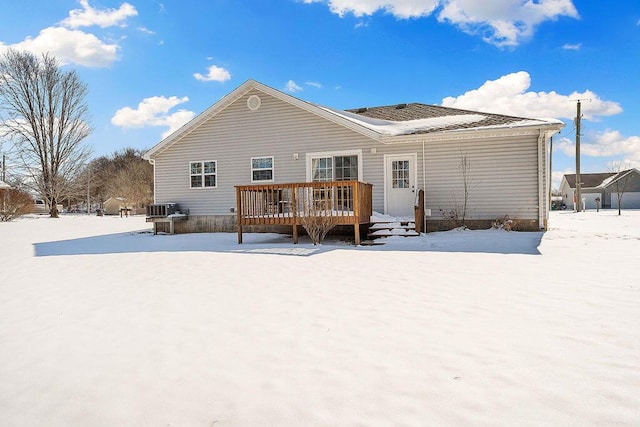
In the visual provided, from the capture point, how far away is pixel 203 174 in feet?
46.6

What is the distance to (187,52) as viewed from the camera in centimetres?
1340


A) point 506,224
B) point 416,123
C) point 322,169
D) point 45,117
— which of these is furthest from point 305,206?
point 45,117

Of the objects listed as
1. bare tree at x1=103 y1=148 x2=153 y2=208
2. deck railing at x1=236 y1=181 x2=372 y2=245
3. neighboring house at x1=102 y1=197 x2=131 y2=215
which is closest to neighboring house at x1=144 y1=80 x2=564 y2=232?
deck railing at x1=236 y1=181 x2=372 y2=245

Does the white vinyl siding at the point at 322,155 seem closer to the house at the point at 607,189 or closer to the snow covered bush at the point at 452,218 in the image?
the snow covered bush at the point at 452,218

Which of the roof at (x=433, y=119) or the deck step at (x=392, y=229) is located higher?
the roof at (x=433, y=119)

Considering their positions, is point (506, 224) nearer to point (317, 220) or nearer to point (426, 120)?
point (426, 120)

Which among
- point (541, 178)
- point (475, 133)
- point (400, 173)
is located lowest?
point (541, 178)

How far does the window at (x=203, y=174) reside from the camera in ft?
46.3

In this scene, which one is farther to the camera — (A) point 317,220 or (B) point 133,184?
(B) point 133,184

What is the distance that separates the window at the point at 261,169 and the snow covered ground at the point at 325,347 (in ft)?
25.3

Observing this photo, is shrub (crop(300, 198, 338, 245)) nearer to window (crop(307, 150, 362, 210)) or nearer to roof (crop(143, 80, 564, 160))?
window (crop(307, 150, 362, 210))

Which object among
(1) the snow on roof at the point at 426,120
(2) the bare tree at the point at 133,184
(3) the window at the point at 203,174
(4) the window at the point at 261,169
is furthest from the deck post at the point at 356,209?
(2) the bare tree at the point at 133,184

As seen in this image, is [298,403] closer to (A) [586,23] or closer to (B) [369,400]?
(B) [369,400]

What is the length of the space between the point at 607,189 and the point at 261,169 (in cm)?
4427
